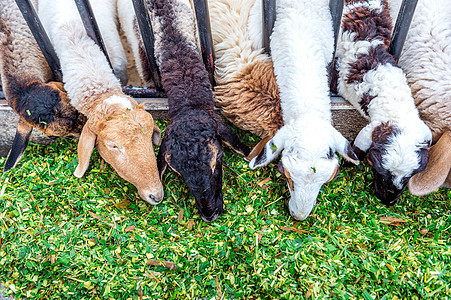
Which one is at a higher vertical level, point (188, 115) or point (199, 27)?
point (199, 27)

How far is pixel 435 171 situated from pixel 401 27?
1537 millimetres

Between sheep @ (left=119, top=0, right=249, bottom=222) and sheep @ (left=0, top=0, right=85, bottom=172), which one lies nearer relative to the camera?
sheep @ (left=119, top=0, right=249, bottom=222)

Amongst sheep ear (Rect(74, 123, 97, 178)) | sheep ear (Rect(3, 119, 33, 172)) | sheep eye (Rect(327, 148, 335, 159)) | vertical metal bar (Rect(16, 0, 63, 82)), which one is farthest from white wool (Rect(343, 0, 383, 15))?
sheep ear (Rect(3, 119, 33, 172))

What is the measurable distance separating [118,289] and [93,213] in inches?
32.2

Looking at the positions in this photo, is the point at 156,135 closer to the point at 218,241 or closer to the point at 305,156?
the point at 218,241

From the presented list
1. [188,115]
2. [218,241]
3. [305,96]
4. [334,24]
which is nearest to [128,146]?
[188,115]

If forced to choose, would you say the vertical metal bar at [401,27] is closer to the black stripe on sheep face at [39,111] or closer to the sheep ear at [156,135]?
the sheep ear at [156,135]

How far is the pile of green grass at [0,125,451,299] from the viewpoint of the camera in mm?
2994

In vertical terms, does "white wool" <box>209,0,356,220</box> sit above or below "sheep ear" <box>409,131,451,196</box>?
above

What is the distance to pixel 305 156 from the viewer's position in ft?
9.89

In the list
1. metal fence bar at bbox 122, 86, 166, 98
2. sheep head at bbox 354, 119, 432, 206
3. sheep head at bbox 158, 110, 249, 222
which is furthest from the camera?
metal fence bar at bbox 122, 86, 166, 98

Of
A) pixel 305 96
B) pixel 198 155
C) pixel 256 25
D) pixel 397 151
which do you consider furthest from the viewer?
pixel 256 25

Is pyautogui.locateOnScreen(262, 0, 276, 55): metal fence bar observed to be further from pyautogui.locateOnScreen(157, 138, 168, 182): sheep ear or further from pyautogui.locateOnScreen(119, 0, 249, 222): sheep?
pyautogui.locateOnScreen(157, 138, 168, 182): sheep ear

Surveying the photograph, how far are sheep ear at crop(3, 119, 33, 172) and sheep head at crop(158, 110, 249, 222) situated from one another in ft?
5.14
